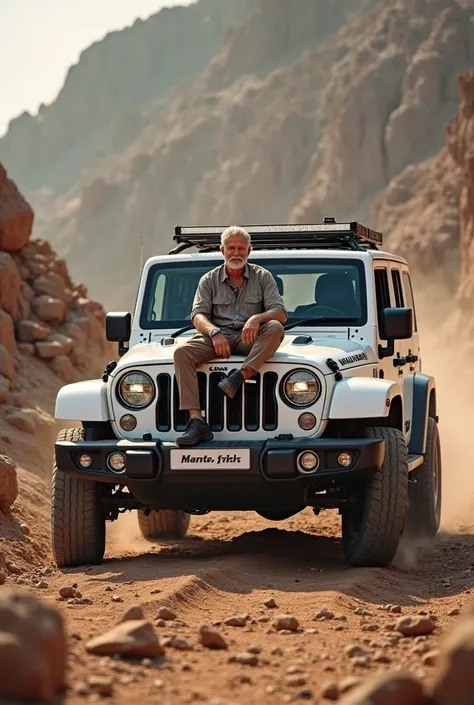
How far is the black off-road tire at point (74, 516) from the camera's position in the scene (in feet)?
26.5

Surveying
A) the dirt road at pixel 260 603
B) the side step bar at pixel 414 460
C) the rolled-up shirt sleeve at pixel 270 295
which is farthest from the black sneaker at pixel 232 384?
the side step bar at pixel 414 460

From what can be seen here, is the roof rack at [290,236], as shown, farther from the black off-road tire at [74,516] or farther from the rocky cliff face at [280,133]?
the rocky cliff face at [280,133]

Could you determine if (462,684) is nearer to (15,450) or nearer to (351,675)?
(351,675)

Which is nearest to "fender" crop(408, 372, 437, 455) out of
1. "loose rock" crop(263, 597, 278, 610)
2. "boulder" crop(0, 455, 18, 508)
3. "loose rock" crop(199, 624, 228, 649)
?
"boulder" crop(0, 455, 18, 508)

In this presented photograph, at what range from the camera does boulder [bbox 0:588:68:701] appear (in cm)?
364

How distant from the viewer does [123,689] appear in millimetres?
4188

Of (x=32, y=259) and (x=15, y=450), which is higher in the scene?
(x=32, y=259)

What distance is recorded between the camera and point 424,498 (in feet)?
33.5

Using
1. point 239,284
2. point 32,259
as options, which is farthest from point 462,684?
point 32,259

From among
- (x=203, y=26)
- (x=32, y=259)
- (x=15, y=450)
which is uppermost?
(x=203, y=26)

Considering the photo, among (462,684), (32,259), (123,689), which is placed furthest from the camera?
(32,259)

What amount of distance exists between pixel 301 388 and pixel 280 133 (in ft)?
216

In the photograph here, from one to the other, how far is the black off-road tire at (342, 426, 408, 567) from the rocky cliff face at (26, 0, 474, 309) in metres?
36.0

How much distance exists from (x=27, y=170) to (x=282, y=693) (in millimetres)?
125462
